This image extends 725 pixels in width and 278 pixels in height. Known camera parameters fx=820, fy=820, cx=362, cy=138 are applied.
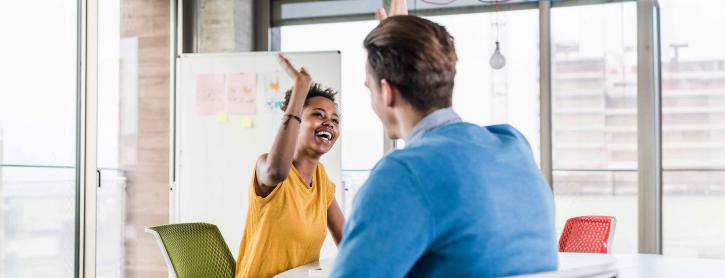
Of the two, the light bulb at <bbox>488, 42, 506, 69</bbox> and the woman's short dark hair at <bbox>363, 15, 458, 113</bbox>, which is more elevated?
the light bulb at <bbox>488, 42, 506, 69</bbox>

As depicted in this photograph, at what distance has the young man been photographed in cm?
105

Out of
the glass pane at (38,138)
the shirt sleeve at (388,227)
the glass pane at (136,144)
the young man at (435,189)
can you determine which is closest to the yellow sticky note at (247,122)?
the glass pane at (136,144)

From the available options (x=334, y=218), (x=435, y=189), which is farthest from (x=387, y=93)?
(x=334, y=218)

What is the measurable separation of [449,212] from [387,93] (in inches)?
10.0

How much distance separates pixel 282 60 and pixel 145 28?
374 cm

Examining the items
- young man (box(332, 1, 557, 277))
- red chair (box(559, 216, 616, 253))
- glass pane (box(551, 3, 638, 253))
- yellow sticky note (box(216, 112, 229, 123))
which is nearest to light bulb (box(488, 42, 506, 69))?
glass pane (box(551, 3, 638, 253))

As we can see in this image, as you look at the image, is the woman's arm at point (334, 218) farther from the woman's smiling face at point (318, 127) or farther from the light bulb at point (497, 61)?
the light bulb at point (497, 61)

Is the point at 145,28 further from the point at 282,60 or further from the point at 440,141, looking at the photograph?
the point at 440,141

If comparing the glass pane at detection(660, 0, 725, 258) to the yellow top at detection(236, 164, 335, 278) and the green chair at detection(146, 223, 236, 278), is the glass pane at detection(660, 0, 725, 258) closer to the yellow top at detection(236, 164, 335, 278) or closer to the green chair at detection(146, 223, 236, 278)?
the green chair at detection(146, 223, 236, 278)

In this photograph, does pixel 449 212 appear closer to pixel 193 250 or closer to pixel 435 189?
pixel 435 189

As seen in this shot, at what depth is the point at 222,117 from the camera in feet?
17.9

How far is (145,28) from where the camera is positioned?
5652 millimetres

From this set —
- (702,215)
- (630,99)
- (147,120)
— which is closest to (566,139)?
(630,99)

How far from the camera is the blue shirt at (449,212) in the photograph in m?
1.04
